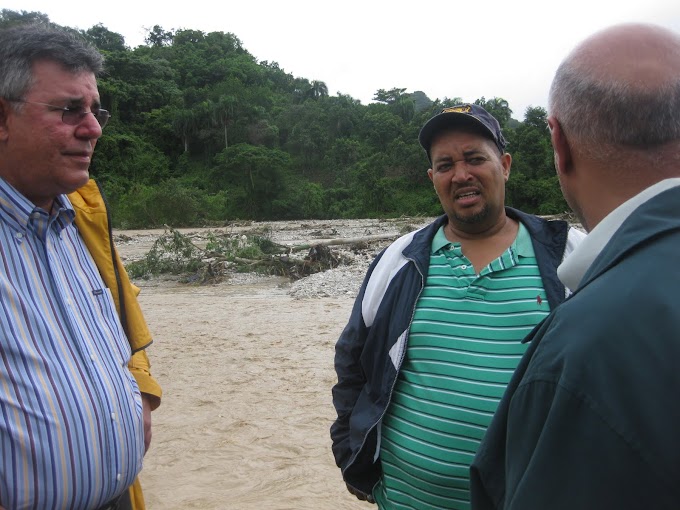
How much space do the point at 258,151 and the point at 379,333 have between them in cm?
4236

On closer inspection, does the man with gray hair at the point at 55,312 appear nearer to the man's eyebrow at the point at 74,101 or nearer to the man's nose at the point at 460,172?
the man's eyebrow at the point at 74,101

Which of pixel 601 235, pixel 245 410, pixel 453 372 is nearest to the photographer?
pixel 601 235

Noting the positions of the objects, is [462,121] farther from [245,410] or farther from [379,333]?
[245,410]

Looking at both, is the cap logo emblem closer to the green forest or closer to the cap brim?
the cap brim

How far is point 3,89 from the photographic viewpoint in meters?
1.63

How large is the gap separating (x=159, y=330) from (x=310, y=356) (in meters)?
2.62

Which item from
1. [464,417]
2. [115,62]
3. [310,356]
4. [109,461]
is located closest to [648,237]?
[464,417]

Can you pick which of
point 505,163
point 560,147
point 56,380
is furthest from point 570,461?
point 505,163

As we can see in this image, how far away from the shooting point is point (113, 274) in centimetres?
197

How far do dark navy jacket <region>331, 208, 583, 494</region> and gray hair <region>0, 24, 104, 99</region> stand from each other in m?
1.21

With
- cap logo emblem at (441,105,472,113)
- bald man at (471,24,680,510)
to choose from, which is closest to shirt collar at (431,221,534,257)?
cap logo emblem at (441,105,472,113)

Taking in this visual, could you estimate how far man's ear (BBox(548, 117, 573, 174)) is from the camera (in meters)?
1.03

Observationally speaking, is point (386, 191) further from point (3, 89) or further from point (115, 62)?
point (3, 89)

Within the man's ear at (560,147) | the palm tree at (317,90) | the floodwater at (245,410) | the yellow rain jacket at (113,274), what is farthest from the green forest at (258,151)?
the man's ear at (560,147)
